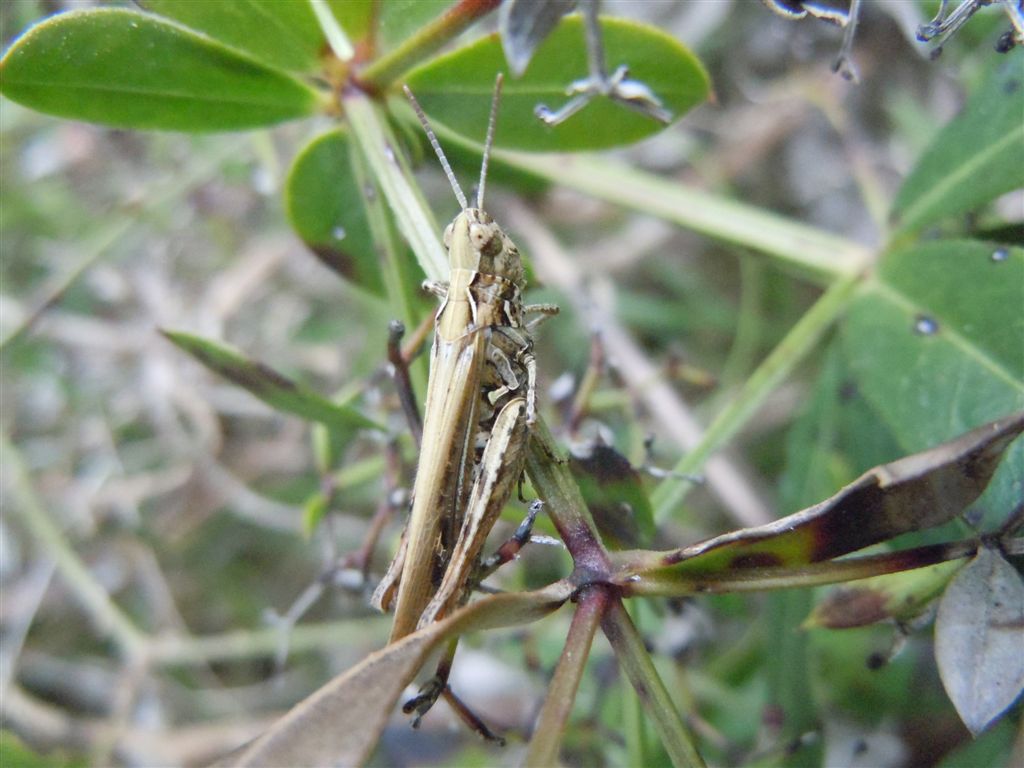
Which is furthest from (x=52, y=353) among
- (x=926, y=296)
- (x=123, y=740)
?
(x=926, y=296)

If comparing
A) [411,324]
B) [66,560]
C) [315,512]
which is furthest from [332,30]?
[66,560]

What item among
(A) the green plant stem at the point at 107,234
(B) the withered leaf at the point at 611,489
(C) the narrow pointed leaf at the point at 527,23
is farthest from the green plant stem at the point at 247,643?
(C) the narrow pointed leaf at the point at 527,23

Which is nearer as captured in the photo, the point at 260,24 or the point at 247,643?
the point at 260,24

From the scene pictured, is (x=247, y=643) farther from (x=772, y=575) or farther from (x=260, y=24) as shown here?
(x=772, y=575)

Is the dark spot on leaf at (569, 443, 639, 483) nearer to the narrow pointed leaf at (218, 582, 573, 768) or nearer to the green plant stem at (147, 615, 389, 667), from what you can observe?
the narrow pointed leaf at (218, 582, 573, 768)

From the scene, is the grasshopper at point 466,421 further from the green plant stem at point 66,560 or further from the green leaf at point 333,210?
the green plant stem at point 66,560

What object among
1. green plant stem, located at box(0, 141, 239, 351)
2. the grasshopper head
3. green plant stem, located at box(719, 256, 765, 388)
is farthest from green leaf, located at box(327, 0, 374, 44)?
green plant stem, located at box(719, 256, 765, 388)
